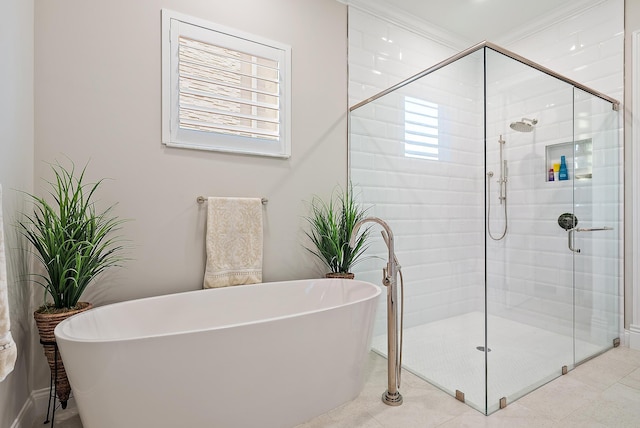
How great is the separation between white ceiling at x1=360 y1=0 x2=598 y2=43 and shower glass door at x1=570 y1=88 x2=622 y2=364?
100 cm

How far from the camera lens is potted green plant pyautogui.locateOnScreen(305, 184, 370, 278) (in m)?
2.41

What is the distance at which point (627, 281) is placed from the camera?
252 cm

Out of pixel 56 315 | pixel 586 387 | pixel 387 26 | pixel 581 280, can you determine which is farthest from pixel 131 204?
pixel 581 280

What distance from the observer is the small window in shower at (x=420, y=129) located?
225 cm

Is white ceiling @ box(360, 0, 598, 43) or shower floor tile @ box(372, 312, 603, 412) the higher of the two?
white ceiling @ box(360, 0, 598, 43)

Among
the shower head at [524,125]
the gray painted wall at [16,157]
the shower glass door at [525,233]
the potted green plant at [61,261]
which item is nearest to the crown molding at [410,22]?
the shower glass door at [525,233]

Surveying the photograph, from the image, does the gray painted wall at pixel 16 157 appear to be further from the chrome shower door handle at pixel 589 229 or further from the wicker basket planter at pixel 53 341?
the chrome shower door handle at pixel 589 229

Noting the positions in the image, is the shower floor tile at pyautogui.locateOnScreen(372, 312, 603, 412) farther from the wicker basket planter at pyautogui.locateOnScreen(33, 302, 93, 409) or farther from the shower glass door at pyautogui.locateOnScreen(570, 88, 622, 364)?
the wicker basket planter at pyautogui.locateOnScreen(33, 302, 93, 409)

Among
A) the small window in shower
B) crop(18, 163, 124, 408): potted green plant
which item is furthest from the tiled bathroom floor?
the small window in shower

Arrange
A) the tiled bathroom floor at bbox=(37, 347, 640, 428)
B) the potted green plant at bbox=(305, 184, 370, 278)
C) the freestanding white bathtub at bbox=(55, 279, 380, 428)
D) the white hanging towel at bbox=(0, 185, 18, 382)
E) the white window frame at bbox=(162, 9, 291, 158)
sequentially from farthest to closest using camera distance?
the potted green plant at bbox=(305, 184, 370, 278), the white window frame at bbox=(162, 9, 291, 158), the tiled bathroom floor at bbox=(37, 347, 640, 428), the freestanding white bathtub at bbox=(55, 279, 380, 428), the white hanging towel at bbox=(0, 185, 18, 382)

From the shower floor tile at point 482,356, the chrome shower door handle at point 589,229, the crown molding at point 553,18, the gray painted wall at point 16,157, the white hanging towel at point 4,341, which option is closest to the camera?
the white hanging towel at point 4,341

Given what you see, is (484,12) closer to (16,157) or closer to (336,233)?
(336,233)

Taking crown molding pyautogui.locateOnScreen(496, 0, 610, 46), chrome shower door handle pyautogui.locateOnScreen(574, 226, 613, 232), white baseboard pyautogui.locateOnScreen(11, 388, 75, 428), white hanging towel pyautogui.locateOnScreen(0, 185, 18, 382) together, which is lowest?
white baseboard pyautogui.locateOnScreen(11, 388, 75, 428)

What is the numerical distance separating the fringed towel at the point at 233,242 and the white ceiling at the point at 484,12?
84.4 inches
